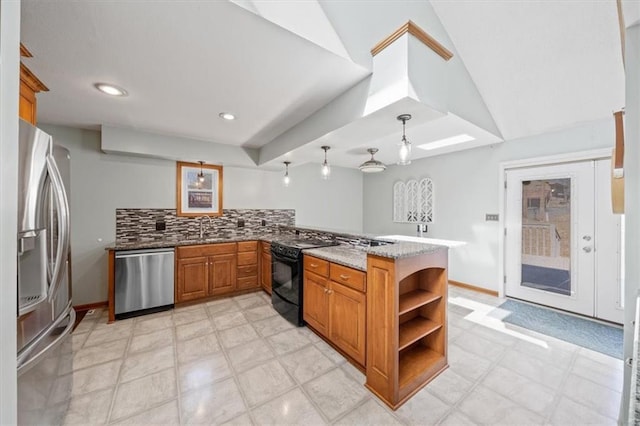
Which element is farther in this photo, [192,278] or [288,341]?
[192,278]

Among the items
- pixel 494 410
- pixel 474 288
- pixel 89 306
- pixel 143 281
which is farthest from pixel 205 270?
pixel 474 288

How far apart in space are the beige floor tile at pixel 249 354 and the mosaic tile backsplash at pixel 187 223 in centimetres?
220

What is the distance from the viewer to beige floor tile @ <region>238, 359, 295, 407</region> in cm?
181

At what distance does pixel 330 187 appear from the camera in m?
5.62

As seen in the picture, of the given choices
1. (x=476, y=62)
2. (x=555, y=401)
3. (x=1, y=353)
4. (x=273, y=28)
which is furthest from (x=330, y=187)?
(x=1, y=353)

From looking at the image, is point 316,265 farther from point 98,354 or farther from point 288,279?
point 98,354

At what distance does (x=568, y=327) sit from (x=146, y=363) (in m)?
4.40

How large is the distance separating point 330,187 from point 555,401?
4526 millimetres

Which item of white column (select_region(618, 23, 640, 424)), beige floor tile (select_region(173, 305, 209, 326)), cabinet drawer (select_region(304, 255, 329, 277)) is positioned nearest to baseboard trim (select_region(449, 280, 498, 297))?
white column (select_region(618, 23, 640, 424))

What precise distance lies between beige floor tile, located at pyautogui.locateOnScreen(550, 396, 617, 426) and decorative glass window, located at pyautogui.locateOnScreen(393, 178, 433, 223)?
313 centimetres

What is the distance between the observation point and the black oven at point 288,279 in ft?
9.16

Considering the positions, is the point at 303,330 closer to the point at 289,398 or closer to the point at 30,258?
the point at 289,398

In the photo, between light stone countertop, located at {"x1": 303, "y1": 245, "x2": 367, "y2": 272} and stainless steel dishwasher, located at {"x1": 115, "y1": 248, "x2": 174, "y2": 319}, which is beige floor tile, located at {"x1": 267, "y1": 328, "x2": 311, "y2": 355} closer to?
light stone countertop, located at {"x1": 303, "y1": 245, "x2": 367, "y2": 272}

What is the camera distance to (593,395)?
71.9 inches
